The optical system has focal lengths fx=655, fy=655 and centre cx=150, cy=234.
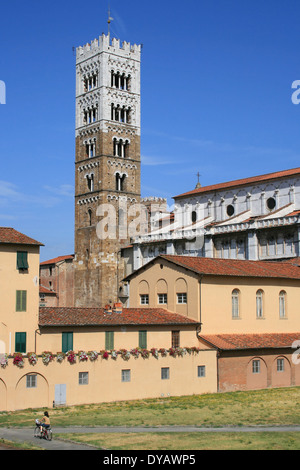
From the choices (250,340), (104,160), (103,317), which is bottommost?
(250,340)

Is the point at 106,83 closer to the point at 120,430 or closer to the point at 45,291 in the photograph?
the point at 45,291

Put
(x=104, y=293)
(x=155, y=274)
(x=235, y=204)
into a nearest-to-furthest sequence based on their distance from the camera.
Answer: (x=155, y=274) → (x=235, y=204) → (x=104, y=293)

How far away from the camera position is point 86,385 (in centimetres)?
3644

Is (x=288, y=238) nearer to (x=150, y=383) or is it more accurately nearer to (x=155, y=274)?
(x=155, y=274)

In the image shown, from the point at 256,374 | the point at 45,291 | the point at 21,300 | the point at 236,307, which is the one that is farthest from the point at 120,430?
the point at 45,291

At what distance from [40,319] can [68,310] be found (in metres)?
2.50

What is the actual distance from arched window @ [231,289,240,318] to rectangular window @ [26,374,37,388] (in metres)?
16.0

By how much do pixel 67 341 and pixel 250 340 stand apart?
42.9 ft

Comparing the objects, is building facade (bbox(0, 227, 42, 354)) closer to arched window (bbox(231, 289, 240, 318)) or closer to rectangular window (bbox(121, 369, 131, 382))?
rectangular window (bbox(121, 369, 131, 382))

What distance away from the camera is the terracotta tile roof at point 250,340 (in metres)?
41.7

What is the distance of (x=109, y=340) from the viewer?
3891cm

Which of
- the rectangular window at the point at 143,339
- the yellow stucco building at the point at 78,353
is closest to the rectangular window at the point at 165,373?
the yellow stucco building at the point at 78,353

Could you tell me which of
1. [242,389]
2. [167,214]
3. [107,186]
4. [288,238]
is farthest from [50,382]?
[167,214]

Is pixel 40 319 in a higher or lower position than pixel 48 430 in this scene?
higher
